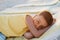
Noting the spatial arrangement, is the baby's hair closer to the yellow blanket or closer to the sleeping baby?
the sleeping baby

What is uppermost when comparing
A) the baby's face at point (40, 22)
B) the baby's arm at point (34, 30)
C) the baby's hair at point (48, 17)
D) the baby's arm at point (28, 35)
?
the baby's hair at point (48, 17)

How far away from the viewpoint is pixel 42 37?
3.41ft

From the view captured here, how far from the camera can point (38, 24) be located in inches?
44.4

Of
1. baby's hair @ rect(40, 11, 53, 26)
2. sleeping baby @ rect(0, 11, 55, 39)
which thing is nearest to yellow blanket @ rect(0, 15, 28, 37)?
sleeping baby @ rect(0, 11, 55, 39)

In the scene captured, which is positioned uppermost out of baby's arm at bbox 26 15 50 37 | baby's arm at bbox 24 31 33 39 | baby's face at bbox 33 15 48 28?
baby's face at bbox 33 15 48 28

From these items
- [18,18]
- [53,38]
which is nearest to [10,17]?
[18,18]

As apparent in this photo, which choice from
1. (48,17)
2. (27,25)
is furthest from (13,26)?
(48,17)

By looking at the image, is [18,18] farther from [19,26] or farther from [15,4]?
[15,4]

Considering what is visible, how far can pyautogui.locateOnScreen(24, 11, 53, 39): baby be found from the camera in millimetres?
1097

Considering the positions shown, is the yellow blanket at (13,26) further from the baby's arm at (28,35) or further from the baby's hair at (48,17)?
the baby's hair at (48,17)

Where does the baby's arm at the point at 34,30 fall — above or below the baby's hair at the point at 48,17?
below

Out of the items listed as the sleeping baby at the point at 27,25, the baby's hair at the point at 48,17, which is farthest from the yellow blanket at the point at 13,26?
the baby's hair at the point at 48,17

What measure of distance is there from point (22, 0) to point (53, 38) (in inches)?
39.4

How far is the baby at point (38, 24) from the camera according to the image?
110cm
